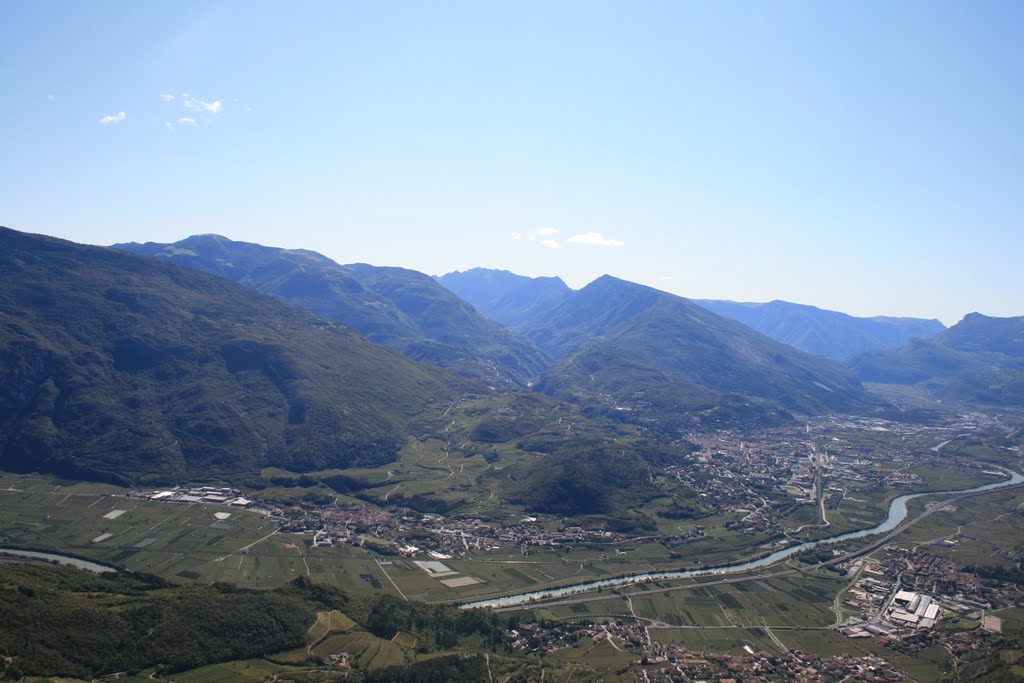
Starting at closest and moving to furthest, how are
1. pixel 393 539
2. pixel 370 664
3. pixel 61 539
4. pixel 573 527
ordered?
pixel 370 664, pixel 61 539, pixel 393 539, pixel 573 527

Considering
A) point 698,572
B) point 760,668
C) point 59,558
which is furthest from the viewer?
point 698,572

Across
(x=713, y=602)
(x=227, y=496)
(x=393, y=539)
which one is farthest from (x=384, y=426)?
(x=713, y=602)

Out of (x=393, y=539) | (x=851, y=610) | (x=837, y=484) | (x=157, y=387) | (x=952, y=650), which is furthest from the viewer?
(x=157, y=387)

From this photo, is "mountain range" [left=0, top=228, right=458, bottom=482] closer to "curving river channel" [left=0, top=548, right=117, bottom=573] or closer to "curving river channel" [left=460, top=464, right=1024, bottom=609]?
"curving river channel" [left=0, top=548, right=117, bottom=573]

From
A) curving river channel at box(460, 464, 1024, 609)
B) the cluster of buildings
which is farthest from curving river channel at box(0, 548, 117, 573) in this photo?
the cluster of buildings

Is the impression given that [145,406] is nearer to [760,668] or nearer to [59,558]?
[59,558]

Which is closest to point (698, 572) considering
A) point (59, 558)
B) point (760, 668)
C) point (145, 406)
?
point (760, 668)

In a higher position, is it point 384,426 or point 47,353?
point 47,353

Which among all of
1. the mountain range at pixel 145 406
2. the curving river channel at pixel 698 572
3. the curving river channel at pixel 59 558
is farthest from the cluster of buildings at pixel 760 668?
the mountain range at pixel 145 406

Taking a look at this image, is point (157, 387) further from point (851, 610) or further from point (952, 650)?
point (952, 650)

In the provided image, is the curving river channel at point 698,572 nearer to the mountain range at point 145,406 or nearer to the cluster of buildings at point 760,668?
the cluster of buildings at point 760,668

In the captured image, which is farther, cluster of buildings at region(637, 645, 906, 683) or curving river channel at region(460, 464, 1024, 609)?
curving river channel at region(460, 464, 1024, 609)
